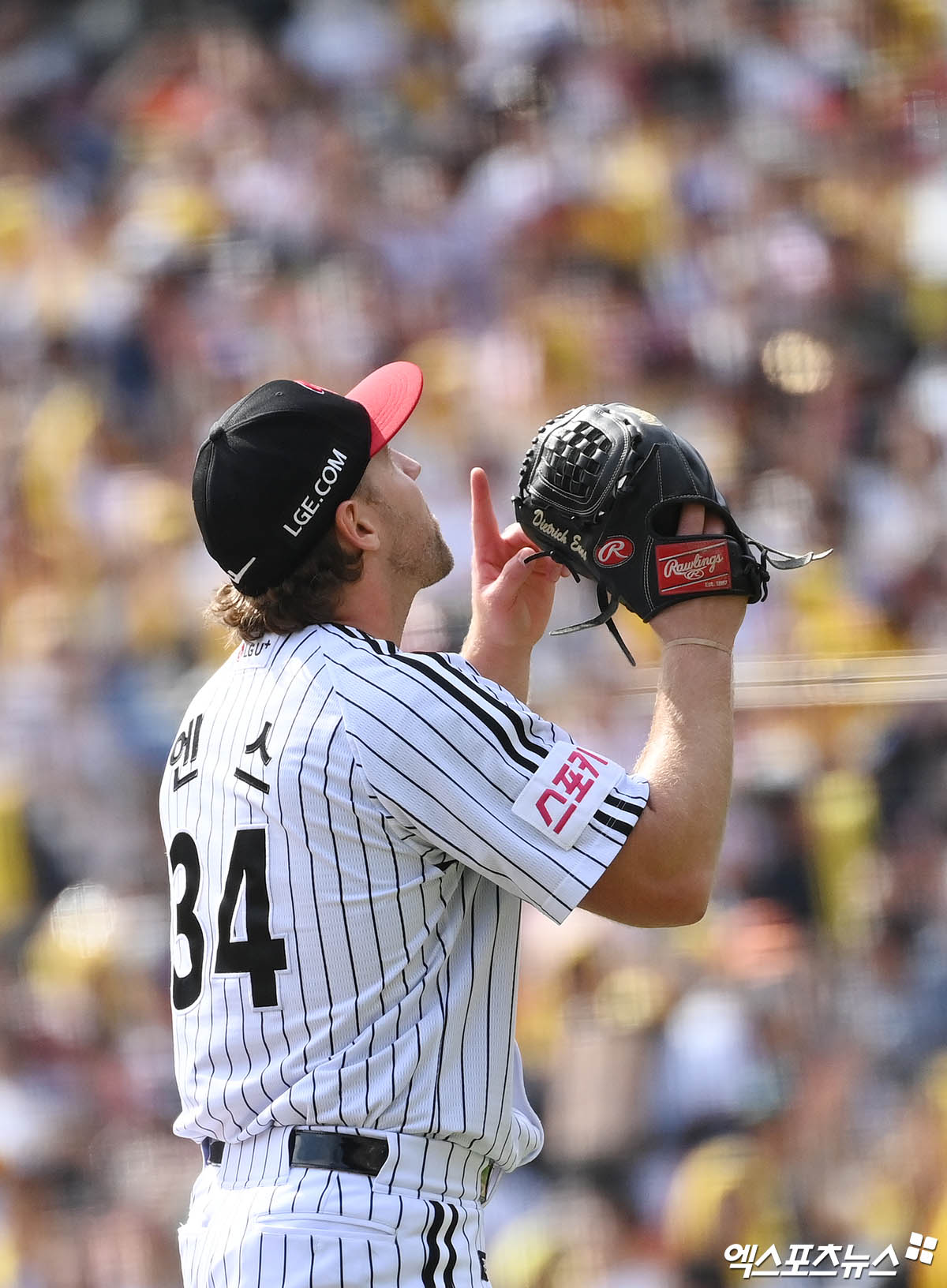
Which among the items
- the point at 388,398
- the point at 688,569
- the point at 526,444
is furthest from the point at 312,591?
the point at 526,444

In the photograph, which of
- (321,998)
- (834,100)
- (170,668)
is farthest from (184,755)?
(834,100)

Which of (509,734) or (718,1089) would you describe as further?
(718,1089)

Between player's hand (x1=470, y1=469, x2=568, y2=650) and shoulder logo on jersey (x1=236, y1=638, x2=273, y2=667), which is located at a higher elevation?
player's hand (x1=470, y1=469, x2=568, y2=650)

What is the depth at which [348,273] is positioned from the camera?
9.51 feet

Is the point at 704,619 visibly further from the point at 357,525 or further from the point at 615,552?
the point at 357,525

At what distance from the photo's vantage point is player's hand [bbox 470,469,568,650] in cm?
170

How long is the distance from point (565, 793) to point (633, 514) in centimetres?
31

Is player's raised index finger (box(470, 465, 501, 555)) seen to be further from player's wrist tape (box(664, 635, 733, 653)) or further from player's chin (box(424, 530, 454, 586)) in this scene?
player's wrist tape (box(664, 635, 733, 653))

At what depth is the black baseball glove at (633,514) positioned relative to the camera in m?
1.42

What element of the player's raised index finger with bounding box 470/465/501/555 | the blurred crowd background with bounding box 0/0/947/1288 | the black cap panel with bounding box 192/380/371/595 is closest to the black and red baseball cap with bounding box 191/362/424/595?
the black cap panel with bounding box 192/380/371/595

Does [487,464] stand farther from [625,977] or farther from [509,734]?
[509,734]

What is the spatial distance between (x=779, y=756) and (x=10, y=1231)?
5.90 feet

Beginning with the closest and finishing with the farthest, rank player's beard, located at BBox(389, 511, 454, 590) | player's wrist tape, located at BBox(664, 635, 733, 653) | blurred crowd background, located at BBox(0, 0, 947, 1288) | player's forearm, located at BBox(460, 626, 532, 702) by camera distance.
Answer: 1. player's wrist tape, located at BBox(664, 635, 733, 653)
2. player's beard, located at BBox(389, 511, 454, 590)
3. player's forearm, located at BBox(460, 626, 532, 702)
4. blurred crowd background, located at BBox(0, 0, 947, 1288)

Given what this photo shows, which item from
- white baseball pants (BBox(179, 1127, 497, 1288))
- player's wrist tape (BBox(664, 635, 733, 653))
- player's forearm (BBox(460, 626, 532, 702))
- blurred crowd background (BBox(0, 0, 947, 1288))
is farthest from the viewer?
blurred crowd background (BBox(0, 0, 947, 1288))
